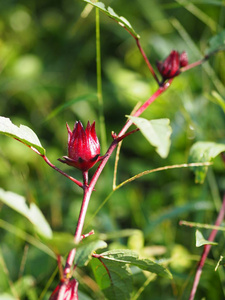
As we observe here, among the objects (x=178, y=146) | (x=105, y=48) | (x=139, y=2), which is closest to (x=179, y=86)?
(x=178, y=146)

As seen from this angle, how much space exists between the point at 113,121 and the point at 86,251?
3.49 feet

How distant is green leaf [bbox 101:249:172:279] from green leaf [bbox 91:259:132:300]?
4 centimetres

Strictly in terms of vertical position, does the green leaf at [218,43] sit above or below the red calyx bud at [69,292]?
above

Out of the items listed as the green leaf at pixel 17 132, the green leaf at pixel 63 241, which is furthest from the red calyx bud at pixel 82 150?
the green leaf at pixel 63 241

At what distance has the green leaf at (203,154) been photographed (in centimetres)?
64

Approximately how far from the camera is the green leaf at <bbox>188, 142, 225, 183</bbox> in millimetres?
636

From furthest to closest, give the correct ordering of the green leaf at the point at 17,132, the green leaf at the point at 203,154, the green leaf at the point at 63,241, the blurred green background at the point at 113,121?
the blurred green background at the point at 113,121 → the green leaf at the point at 203,154 → the green leaf at the point at 17,132 → the green leaf at the point at 63,241

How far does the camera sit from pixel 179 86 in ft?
4.57

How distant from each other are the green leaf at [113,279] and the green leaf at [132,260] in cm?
4

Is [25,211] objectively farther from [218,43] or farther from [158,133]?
[218,43]

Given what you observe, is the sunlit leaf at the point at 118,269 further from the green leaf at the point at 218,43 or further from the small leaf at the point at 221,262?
the green leaf at the point at 218,43

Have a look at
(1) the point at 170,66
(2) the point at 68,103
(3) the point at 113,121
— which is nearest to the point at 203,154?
(1) the point at 170,66

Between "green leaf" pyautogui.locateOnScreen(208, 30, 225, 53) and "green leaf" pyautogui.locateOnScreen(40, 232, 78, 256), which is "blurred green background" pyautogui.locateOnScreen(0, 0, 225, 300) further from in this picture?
"green leaf" pyautogui.locateOnScreen(40, 232, 78, 256)

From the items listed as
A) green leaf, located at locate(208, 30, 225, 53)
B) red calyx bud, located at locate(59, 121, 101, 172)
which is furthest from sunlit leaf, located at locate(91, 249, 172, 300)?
green leaf, located at locate(208, 30, 225, 53)
